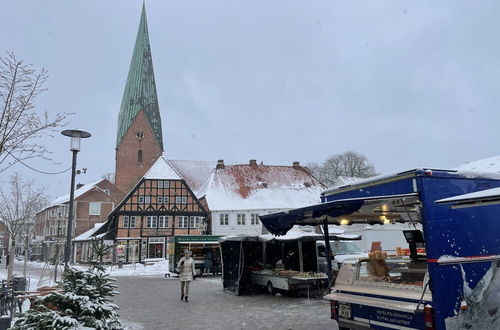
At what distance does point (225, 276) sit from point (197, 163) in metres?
42.6

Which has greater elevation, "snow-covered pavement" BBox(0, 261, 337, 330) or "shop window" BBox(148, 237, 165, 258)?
"shop window" BBox(148, 237, 165, 258)

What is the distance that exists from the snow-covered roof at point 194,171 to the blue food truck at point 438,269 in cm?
4759

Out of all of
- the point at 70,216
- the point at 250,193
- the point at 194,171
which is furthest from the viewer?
the point at 194,171

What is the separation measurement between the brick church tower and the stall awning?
5145cm

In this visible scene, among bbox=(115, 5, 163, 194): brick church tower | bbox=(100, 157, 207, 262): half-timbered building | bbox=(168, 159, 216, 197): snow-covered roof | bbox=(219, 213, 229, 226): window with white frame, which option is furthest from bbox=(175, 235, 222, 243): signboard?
bbox=(115, 5, 163, 194): brick church tower

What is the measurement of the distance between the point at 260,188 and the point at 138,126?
74.3ft

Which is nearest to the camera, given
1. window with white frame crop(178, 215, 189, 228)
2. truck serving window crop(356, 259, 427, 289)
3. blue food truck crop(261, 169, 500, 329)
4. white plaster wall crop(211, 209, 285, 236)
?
blue food truck crop(261, 169, 500, 329)

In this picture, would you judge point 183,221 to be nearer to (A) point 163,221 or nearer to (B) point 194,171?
(A) point 163,221

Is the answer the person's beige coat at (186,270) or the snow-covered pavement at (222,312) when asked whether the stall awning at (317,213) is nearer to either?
the snow-covered pavement at (222,312)

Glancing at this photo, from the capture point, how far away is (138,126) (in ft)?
204

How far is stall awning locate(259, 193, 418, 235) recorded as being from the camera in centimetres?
727

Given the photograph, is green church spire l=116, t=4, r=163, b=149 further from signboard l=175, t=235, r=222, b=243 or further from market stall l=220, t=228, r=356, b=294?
market stall l=220, t=228, r=356, b=294

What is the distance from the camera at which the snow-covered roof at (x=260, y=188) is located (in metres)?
46.5

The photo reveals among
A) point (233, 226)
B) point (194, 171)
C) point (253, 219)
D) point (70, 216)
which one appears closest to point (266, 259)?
point (70, 216)
